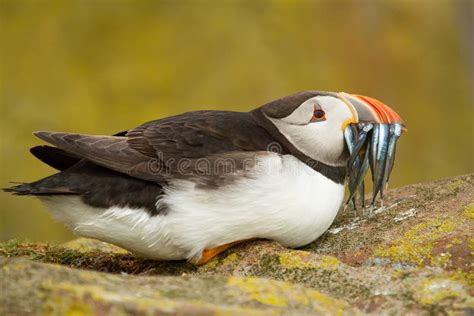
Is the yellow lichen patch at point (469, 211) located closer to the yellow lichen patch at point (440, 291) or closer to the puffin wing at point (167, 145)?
the yellow lichen patch at point (440, 291)

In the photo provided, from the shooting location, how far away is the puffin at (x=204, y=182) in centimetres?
531

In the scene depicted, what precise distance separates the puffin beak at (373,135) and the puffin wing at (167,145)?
0.63m

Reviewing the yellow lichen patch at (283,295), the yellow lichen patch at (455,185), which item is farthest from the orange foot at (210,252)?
the yellow lichen patch at (455,185)

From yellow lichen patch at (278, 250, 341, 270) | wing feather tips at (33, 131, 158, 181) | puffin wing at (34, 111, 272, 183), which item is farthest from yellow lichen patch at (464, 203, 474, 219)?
wing feather tips at (33, 131, 158, 181)

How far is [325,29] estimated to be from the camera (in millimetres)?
13891

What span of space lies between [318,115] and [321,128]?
0.11 m

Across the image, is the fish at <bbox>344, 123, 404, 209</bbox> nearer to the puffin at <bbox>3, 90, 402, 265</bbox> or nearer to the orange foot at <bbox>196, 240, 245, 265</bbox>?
the puffin at <bbox>3, 90, 402, 265</bbox>

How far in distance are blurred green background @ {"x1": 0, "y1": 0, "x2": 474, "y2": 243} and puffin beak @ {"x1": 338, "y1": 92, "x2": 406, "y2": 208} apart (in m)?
6.71

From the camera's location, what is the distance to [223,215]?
17.4 ft

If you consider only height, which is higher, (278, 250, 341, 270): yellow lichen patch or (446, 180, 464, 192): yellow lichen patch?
(446, 180, 464, 192): yellow lichen patch

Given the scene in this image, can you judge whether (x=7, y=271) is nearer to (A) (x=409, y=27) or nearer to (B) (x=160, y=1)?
(B) (x=160, y=1)

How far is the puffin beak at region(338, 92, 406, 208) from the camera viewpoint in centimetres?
573

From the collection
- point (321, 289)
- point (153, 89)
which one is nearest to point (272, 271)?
point (321, 289)

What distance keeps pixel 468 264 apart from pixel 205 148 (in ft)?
6.20
